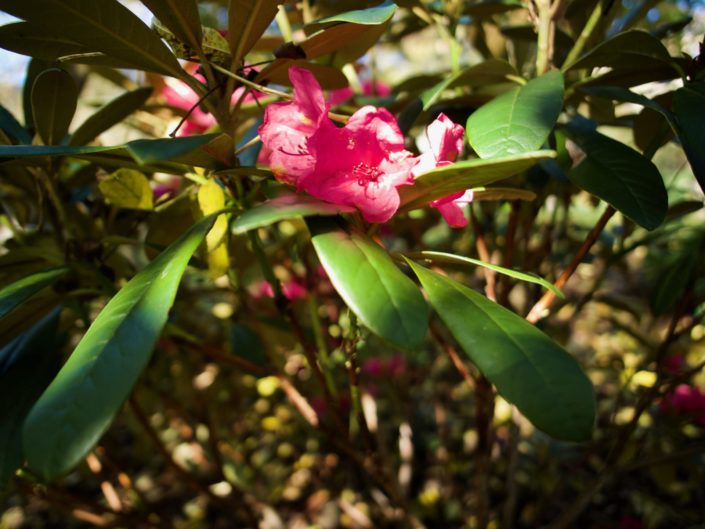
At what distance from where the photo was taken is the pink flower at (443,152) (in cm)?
60

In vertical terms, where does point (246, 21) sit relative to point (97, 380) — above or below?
Result: above

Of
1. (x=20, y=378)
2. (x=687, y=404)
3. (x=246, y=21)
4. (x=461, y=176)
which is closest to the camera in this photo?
(x=461, y=176)

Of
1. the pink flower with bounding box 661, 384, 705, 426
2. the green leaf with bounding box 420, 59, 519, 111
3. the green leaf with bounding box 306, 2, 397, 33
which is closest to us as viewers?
the green leaf with bounding box 306, 2, 397, 33

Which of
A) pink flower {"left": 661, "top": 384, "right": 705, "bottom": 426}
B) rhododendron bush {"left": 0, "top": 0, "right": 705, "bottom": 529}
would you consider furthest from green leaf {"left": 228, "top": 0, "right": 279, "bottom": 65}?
pink flower {"left": 661, "top": 384, "right": 705, "bottom": 426}

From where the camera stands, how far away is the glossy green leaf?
0.78m

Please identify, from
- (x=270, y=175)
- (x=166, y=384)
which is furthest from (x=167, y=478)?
(x=270, y=175)

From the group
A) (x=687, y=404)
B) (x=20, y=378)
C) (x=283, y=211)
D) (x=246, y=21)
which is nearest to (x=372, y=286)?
(x=283, y=211)

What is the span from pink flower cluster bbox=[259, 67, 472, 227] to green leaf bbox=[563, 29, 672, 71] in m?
0.26

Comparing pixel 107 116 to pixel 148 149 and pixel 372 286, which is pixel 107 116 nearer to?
pixel 148 149

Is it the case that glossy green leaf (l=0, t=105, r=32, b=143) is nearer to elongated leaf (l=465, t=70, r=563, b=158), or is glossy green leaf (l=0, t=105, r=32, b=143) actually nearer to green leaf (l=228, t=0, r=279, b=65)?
green leaf (l=228, t=0, r=279, b=65)

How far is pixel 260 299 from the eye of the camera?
1.60 m

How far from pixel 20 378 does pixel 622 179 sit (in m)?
0.87

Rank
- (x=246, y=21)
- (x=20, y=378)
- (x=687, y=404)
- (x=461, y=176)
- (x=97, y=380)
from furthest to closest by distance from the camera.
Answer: (x=687, y=404) < (x=20, y=378) < (x=246, y=21) < (x=461, y=176) < (x=97, y=380)

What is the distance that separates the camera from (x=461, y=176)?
519 mm
